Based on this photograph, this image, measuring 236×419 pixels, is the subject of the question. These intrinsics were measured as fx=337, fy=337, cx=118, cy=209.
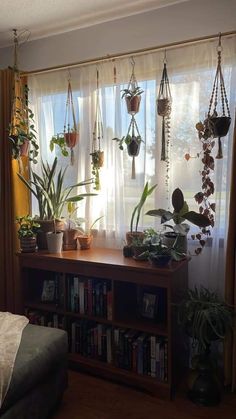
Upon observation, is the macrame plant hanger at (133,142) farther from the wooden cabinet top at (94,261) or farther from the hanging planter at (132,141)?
the wooden cabinet top at (94,261)

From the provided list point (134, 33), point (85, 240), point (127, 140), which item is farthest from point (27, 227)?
point (134, 33)

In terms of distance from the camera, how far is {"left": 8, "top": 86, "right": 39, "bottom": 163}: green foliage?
2590 mm

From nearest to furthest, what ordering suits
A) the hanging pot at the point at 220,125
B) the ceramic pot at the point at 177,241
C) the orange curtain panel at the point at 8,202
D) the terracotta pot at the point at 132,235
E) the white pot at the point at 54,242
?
the hanging pot at the point at 220,125, the ceramic pot at the point at 177,241, the terracotta pot at the point at 132,235, the white pot at the point at 54,242, the orange curtain panel at the point at 8,202

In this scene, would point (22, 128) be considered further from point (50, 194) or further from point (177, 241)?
point (177, 241)

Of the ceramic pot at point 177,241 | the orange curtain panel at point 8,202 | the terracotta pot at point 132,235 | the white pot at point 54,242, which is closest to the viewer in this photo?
the ceramic pot at point 177,241

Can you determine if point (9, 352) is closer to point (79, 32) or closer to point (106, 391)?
point (106, 391)

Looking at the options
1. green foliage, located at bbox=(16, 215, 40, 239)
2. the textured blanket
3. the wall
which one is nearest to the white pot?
green foliage, located at bbox=(16, 215, 40, 239)

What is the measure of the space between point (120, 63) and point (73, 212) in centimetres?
118

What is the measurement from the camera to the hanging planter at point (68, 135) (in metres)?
2.58

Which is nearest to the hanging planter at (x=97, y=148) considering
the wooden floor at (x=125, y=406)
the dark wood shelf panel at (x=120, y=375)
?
the dark wood shelf panel at (x=120, y=375)

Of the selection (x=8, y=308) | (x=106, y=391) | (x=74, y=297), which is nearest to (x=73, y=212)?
(x=74, y=297)

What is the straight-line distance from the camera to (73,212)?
8.89 ft

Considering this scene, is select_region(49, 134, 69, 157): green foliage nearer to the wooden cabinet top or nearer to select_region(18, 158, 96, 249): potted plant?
select_region(18, 158, 96, 249): potted plant

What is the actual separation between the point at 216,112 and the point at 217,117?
142 mm
